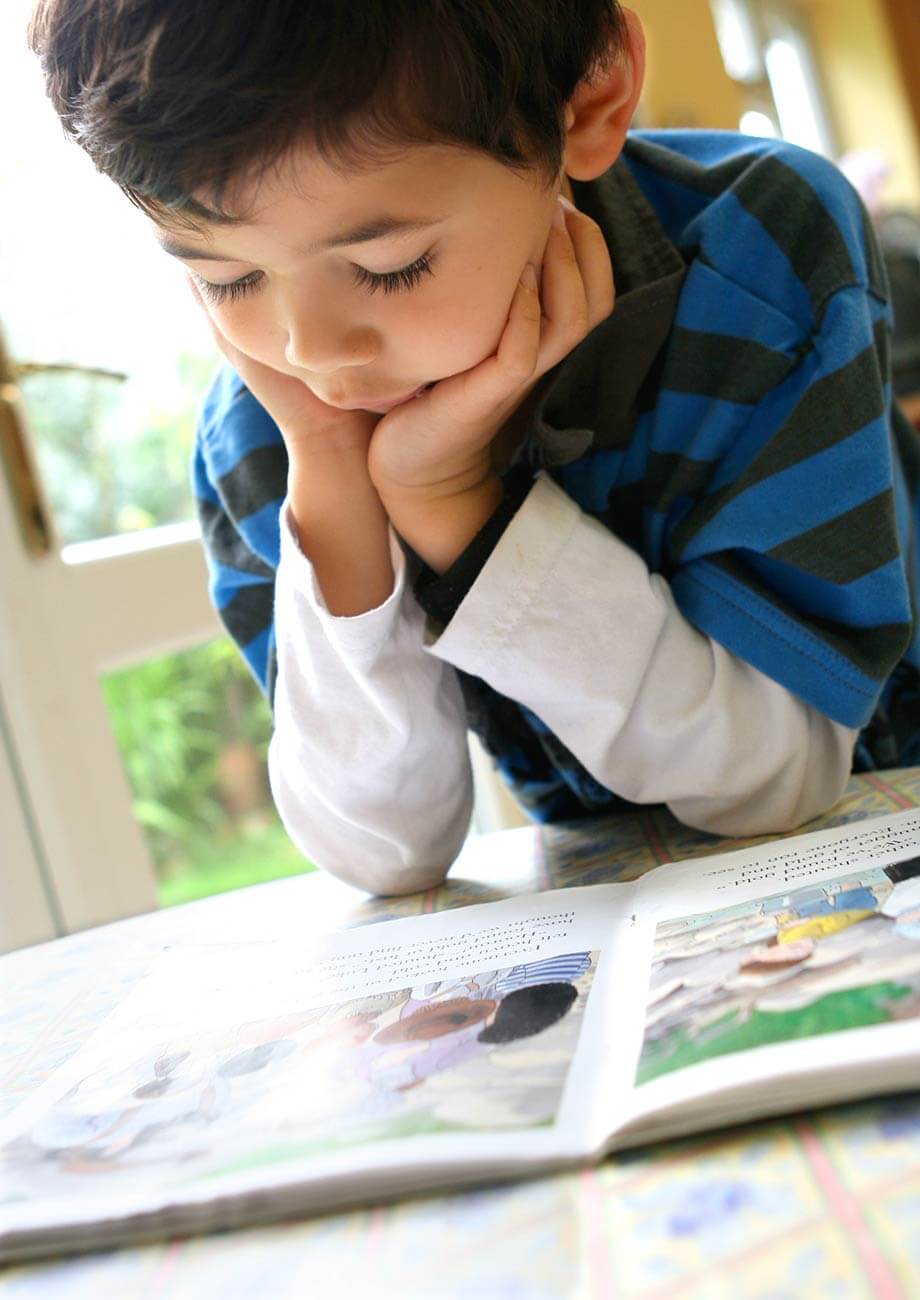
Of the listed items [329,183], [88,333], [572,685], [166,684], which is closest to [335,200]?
[329,183]

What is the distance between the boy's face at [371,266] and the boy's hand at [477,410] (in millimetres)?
20

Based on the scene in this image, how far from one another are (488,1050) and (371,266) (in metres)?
0.35

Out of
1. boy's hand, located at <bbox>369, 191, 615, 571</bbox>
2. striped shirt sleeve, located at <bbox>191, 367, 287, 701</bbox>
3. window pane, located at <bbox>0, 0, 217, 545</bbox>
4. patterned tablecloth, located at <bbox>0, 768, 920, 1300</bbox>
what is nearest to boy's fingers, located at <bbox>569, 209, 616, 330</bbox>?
boy's hand, located at <bbox>369, 191, 615, 571</bbox>

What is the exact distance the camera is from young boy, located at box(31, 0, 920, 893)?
1.88ft

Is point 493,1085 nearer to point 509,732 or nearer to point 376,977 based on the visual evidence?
point 376,977

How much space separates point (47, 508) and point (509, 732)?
710mm

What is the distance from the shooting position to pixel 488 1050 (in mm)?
450

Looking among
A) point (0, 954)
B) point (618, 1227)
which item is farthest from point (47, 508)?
point (618, 1227)

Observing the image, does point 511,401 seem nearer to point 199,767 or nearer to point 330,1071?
point 330,1071

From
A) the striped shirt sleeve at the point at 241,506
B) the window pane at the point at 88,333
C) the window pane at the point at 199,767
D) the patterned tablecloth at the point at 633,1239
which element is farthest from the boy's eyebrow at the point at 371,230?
the window pane at the point at 199,767

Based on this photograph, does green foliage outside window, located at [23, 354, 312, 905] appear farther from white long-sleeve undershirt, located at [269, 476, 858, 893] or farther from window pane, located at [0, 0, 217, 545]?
white long-sleeve undershirt, located at [269, 476, 858, 893]

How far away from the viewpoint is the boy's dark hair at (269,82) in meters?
0.54

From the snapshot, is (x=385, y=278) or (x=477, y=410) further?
(x=477, y=410)

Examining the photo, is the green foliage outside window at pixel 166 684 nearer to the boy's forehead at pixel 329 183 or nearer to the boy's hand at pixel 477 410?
the boy's hand at pixel 477 410
